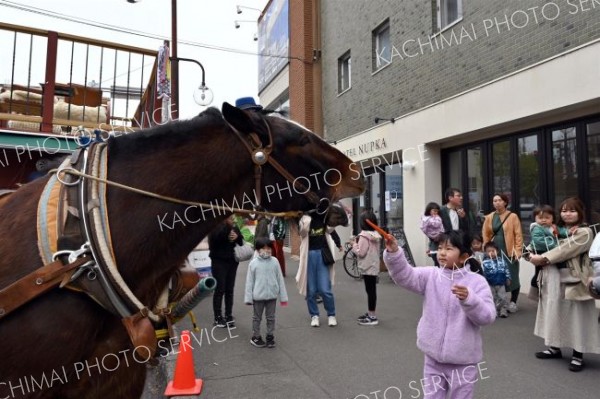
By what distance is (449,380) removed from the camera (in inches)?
122

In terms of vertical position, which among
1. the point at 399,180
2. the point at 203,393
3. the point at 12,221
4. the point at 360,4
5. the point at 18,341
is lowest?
the point at 203,393

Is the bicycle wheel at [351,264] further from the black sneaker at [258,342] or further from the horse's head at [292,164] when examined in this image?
the horse's head at [292,164]

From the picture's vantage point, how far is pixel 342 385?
455 centimetres

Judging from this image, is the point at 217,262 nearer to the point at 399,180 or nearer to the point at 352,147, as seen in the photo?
the point at 399,180

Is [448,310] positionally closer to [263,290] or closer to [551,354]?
[551,354]

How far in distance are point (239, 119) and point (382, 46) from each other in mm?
12107

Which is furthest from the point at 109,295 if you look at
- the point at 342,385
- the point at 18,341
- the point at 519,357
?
the point at 519,357

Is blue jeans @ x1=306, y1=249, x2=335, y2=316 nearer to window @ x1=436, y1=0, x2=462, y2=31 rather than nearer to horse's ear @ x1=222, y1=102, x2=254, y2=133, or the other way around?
horse's ear @ x1=222, y1=102, x2=254, y2=133

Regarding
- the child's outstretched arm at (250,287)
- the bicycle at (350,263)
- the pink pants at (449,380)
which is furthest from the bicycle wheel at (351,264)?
the pink pants at (449,380)

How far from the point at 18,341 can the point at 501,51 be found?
9.14 m

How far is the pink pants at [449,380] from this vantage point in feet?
9.93

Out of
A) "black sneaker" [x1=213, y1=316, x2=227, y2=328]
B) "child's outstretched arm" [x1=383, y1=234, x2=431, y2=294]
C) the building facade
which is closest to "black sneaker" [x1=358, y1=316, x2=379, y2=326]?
"black sneaker" [x1=213, y1=316, x2=227, y2=328]

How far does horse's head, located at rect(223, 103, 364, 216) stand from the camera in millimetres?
1881

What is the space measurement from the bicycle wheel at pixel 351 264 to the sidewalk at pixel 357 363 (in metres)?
3.85
